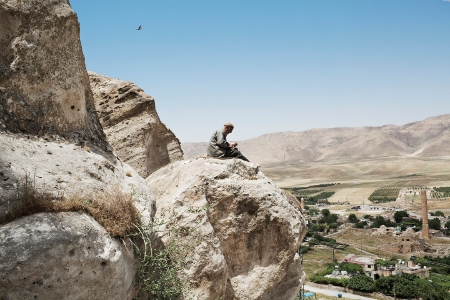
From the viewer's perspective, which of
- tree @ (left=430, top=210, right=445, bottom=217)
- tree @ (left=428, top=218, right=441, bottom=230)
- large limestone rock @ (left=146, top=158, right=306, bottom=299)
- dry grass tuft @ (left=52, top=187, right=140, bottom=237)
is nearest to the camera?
dry grass tuft @ (left=52, top=187, right=140, bottom=237)

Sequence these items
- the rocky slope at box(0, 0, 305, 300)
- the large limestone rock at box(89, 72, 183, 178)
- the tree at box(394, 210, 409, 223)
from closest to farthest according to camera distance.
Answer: the rocky slope at box(0, 0, 305, 300) → the large limestone rock at box(89, 72, 183, 178) → the tree at box(394, 210, 409, 223)

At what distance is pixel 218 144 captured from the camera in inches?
412

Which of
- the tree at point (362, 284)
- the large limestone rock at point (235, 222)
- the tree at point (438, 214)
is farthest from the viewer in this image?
the tree at point (438, 214)

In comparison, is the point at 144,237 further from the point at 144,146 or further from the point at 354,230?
the point at 354,230

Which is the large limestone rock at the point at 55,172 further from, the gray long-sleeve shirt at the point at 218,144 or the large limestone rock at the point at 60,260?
the gray long-sleeve shirt at the point at 218,144

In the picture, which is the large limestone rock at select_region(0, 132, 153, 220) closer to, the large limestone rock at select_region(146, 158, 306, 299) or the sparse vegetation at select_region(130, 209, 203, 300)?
the sparse vegetation at select_region(130, 209, 203, 300)

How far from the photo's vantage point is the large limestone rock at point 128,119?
13.4 m

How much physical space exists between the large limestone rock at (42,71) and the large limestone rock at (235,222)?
2.04 metres

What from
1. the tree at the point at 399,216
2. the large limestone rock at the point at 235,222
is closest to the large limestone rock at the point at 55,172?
the large limestone rock at the point at 235,222

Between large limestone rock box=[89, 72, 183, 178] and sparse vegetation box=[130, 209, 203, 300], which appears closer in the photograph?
sparse vegetation box=[130, 209, 203, 300]

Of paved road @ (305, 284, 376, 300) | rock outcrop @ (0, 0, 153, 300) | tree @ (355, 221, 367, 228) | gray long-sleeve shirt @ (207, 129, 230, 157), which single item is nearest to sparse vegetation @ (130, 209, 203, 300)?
rock outcrop @ (0, 0, 153, 300)

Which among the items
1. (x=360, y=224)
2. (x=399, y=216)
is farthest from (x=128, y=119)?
(x=399, y=216)

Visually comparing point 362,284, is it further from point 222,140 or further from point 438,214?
point 438,214

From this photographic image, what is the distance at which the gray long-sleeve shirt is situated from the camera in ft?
34.3
